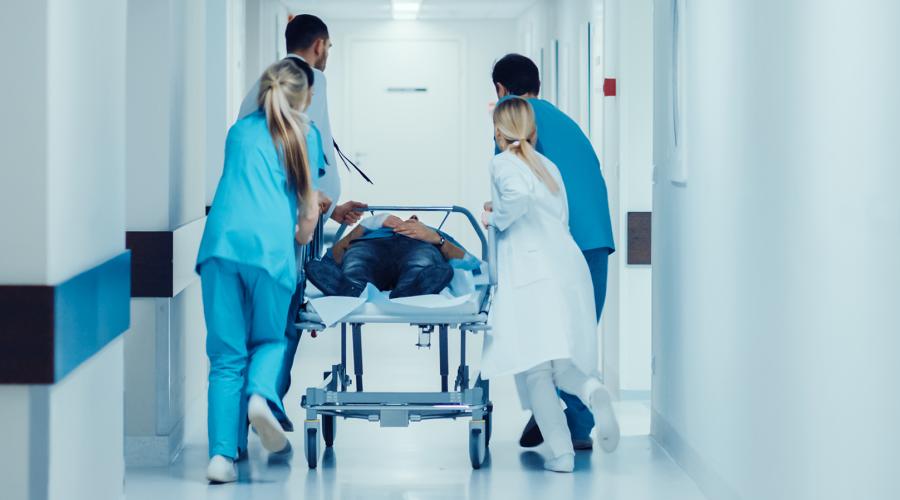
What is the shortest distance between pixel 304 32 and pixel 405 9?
7488 millimetres

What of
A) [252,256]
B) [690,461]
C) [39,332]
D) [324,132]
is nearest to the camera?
[39,332]

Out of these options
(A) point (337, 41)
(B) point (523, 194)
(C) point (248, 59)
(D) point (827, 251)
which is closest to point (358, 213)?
(B) point (523, 194)

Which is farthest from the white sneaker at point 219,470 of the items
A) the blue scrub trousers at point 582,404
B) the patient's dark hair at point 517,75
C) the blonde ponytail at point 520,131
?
the patient's dark hair at point 517,75

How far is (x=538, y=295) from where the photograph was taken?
4707 millimetres

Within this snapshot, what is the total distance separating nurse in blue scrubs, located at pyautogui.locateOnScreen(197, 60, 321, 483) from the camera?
14.9 feet

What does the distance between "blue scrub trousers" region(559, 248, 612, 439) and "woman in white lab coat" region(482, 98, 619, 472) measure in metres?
0.34

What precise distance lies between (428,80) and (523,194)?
9.27 meters

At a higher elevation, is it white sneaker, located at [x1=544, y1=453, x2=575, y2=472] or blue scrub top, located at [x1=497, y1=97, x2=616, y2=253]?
blue scrub top, located at [x1=497, y1=97, x2=616, y2=253]

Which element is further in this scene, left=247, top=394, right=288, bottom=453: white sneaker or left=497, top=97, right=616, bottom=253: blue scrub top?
left=497, top=97, right=616, bottom=253: blue scrub top

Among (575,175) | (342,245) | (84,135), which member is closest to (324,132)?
(342,245)

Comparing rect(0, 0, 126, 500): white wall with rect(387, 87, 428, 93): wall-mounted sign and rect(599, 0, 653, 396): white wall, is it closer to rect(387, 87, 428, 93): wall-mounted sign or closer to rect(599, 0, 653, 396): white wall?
rect(599, 0, 653, 396): white wall

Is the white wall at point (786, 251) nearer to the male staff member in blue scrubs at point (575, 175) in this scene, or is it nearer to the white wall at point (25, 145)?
the male staff member in blue scrubs at point (575, 175)

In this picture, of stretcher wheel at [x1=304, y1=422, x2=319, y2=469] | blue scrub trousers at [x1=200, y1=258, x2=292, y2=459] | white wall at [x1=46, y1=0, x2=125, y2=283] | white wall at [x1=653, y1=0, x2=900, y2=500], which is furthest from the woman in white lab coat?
white wall at [x1=46, y1=0, x2=125, y2=283]

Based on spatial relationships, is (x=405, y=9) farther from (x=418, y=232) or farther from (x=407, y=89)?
(x=418, y=232)
